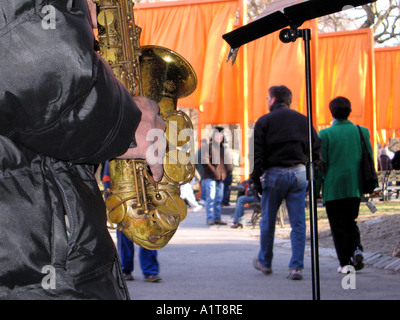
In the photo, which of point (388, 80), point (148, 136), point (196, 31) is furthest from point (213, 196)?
point (148, 136)

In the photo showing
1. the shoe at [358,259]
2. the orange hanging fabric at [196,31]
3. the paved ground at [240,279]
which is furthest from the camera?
the orange hanging fabric at [196,31]

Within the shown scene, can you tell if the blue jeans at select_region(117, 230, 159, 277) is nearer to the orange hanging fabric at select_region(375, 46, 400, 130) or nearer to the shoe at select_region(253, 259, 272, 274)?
the shoe at select_region(253, 259, 272, 274)

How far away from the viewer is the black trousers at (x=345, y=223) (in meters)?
6.16

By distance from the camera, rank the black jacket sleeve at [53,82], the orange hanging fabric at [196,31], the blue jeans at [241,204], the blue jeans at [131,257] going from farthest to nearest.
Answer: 1. the blue jeans at [241,204]
2. the orange hanging fabric at [196,31]
3. the blue jeans at [131,257]
4. the black jacket sleeve at [53,82]

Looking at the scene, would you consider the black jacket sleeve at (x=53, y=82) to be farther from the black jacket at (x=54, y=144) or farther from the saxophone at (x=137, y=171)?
the saxophone at (x=137, y=171)

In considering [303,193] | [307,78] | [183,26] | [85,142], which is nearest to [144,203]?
[85,142]

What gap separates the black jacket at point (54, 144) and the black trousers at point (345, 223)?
4.96 meters

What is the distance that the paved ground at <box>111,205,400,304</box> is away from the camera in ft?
17.5

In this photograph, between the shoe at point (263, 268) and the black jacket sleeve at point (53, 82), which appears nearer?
the black jacket sleeve at point (53, 82)

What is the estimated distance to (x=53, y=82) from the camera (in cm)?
133

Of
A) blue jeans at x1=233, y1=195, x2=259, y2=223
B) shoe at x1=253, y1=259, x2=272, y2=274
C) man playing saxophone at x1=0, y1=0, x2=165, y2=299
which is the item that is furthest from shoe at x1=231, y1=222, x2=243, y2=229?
man playing saxophone at x1=0, y1=0, x2=165, y2=299

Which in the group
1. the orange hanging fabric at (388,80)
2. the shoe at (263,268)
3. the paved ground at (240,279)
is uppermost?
the orange hanging fabric at (388,80)

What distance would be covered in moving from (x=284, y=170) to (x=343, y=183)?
2.16ft

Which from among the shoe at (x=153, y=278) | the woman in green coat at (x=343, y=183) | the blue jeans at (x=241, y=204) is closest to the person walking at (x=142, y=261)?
the shoe at (x=153, y=278)
